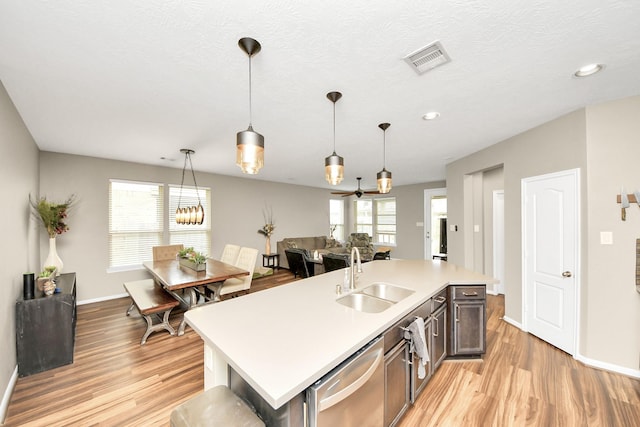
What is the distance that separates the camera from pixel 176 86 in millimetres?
2008

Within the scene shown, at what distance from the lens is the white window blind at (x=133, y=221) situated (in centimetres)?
461

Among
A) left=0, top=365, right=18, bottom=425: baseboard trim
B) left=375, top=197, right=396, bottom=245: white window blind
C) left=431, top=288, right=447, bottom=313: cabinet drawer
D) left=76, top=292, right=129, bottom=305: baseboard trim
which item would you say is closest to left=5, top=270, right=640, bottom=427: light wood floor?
left=0, top=365, right=18, bottom=425: baseboard trim

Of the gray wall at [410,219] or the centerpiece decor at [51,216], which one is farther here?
the gray wall at [410,219]

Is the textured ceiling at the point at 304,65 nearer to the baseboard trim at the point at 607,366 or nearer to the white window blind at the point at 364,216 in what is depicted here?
the baseboard trim at the point at 607,366

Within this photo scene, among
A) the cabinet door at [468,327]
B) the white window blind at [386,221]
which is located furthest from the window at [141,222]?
the white window blind at [386,221]

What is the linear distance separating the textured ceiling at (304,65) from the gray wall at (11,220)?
253 millimetres

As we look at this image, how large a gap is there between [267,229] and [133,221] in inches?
118

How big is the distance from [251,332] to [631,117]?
3761 millimetres

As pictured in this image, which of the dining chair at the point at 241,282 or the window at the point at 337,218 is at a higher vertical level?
the window at the point at 337,218

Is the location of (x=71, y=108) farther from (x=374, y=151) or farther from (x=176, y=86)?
(x=374, y=151)

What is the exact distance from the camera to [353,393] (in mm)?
1228

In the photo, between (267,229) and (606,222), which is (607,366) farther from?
(267,229)

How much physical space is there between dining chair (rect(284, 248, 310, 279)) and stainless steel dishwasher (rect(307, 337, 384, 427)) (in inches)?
165

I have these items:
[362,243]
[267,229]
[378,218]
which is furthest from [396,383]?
[378,218]
